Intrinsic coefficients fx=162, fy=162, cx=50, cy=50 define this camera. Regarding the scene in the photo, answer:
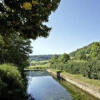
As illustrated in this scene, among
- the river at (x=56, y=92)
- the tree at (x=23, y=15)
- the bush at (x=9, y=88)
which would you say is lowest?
the river at (x=56, y=92)

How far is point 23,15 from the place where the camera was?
6.19 metres

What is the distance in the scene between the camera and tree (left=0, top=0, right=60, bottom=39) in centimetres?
599

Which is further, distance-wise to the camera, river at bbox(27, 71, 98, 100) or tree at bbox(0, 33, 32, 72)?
tree at bbox(0, 33, 32, 72)

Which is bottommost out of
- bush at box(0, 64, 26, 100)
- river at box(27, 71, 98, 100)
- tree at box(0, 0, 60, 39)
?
river at box(27, 71, 98, 100)

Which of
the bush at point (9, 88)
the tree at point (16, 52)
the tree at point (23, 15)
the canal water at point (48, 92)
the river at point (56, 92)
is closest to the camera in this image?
the tree at point (23, 15)

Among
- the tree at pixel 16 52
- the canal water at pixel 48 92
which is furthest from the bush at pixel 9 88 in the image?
the tree at pixel 16 52

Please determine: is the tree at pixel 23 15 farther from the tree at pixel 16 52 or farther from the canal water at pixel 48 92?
the tree at pixel 16 52

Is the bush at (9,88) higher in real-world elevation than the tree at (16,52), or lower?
lower

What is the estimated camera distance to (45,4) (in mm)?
6203

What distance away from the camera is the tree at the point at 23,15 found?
19.7ft

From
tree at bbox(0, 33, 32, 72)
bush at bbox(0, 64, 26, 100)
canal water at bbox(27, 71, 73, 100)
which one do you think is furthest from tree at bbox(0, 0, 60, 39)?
tree at bbox(0, 33, 32, 72)

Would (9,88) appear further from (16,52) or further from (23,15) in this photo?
(16,52)

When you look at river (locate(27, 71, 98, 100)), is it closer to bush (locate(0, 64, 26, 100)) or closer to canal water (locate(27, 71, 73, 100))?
canal water (locate(27, 71, 73, 100))

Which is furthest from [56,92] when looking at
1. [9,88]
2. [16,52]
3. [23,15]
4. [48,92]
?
[23,15]
